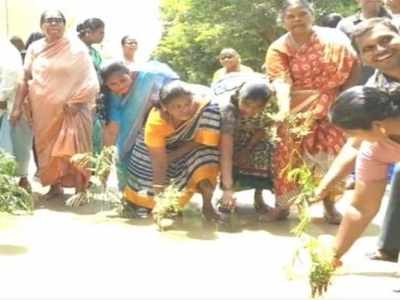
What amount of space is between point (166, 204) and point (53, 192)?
178 cm

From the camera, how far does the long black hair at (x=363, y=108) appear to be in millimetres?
3381

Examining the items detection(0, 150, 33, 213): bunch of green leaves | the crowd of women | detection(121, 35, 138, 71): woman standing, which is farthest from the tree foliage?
detection(0, 150, 33, 213): bunch of green leaves

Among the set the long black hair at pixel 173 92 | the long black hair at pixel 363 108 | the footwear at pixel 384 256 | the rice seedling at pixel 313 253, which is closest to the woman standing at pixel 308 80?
the long black hair at pixel 173 92

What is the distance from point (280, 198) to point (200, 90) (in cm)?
99

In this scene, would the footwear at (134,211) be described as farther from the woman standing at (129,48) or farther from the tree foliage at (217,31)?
the tree foliage at (217,31)

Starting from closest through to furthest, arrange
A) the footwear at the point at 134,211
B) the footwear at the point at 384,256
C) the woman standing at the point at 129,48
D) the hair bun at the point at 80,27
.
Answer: the footwear at the point at 384,256 < the footwear at the point at 134,211 < the hair bun at the point at 80,27 < the woman standing at the point at 129,48

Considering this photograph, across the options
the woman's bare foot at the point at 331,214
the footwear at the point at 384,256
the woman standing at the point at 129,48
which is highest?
the woman standing at the point at 129,48

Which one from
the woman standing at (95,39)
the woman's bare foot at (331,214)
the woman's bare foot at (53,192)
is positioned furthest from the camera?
the woman standing at (95,39)

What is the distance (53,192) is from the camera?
21.6ft

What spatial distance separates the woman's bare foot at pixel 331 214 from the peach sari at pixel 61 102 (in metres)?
2.10

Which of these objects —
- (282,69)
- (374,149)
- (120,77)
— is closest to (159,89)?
(120,77)

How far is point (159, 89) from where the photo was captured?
5625mm

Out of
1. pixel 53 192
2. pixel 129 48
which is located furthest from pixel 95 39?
pixel 53 192

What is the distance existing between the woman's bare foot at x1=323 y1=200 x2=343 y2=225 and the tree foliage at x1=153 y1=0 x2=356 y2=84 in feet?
31.2
